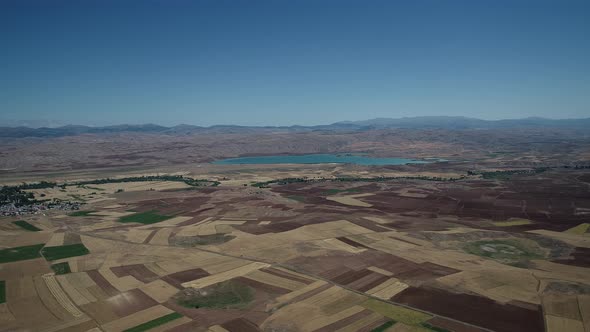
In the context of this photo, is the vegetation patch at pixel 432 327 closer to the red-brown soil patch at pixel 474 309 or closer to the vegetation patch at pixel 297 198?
the red-brown soil patch at pixel 474 309

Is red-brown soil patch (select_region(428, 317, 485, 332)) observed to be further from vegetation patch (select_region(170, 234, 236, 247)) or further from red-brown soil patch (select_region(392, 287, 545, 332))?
vegetation patch (select_region(170, 234, 236, 247))

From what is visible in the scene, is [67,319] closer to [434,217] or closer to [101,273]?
[101,273]

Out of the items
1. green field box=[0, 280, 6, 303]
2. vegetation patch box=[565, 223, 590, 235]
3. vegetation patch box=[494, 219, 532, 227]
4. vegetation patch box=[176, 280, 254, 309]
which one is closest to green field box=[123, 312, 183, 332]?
vegetation patch box=[176, 280, 254, 309]

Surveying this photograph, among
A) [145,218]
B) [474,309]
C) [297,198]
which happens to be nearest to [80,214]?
[145,218]

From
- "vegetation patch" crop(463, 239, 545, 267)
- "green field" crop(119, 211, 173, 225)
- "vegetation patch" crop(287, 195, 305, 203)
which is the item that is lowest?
"vegetation patch" crop(287, 195, 305, 203)

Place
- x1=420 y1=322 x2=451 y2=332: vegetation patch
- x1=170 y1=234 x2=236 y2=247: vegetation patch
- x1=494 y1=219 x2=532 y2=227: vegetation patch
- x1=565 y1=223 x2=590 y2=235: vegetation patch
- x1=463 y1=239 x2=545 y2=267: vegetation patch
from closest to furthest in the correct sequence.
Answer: x1=420 y1=322 x2=451 y2=332: vegetation patch, x1=463 y1=239 x2=545 y2=267: vegetation patch, x1=170 y1=234 x2=236 y2=247: vegetation patch, x1=565 y1=223 x2=590 y2=235: vegetation patch, x1=494 y1=219 x2=532 y2=227: vegetation patch

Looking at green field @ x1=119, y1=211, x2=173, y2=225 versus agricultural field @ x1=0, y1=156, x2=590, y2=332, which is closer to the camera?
agricultural field @ x1=0, y1=156, x2=590, y2=332

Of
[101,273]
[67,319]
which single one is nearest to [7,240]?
[101,273]
